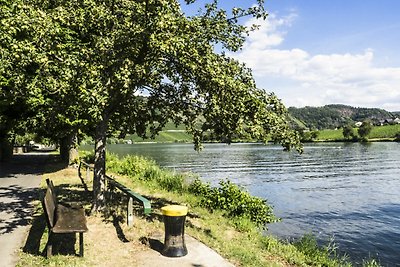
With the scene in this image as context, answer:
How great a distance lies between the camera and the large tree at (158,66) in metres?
9.46

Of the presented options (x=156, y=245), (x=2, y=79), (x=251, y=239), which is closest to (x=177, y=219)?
(x=156, y=245)

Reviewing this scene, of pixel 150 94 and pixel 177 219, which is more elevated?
pixel 150 94

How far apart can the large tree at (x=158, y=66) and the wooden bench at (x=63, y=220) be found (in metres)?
2.38

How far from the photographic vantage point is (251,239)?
11.3 m

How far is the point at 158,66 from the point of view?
37.1 ft

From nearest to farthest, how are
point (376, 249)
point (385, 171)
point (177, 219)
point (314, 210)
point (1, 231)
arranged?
point (177, 219) < point (1, 231) < point (376, 249) < point (314, 210) < point (385, 171)

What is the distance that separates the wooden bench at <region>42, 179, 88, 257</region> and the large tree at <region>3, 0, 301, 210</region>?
238cm

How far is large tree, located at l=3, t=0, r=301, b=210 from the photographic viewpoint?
31.0 feet

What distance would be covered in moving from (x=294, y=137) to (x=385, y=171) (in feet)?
126

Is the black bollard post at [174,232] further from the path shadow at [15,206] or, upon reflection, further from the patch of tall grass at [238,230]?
the path shadow at [15,206]

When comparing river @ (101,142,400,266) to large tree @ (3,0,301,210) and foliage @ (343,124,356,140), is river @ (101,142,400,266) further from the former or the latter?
foliage @ (343,124,356,140)

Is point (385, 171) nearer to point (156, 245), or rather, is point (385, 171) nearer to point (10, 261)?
point (156, 245)

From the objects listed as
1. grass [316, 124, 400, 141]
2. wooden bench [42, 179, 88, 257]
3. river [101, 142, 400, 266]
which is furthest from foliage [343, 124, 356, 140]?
wooden bench [42, 179, 88, 257]

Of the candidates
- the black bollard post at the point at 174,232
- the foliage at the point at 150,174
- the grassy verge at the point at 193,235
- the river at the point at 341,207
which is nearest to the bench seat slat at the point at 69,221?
the grassy verge at the point at 193,235
